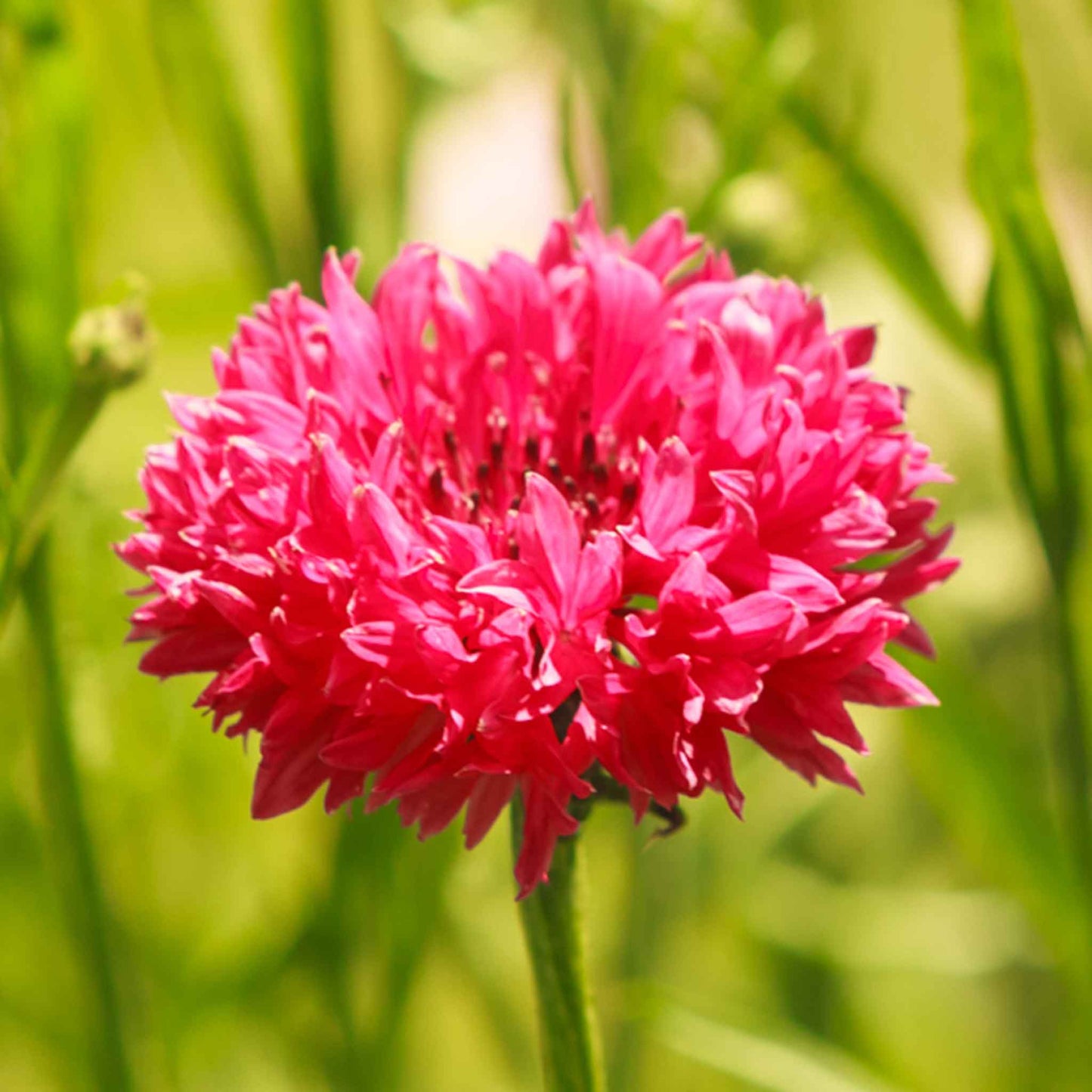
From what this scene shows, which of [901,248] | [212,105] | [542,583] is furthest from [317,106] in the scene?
[542,583]

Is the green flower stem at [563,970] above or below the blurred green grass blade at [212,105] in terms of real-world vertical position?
below

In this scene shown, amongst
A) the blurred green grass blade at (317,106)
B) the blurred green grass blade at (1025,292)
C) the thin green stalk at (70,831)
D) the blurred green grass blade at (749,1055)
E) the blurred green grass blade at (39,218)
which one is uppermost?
the blurred green grass blade at (317,106)

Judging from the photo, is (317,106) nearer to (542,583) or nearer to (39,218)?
(39,218)

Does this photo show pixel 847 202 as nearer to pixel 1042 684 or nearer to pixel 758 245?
pixel 758 245

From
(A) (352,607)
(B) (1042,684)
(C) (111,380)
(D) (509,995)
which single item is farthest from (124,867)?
(B) (1042,684)

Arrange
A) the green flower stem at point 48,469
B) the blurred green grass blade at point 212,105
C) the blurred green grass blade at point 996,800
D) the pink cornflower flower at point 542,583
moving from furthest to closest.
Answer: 1. the blurred green grass blade at point 212,105
2. the blurred green grass blade at point 996,800
3. the green flower stem at point 48,469
4. the pink cornflower flower at point 542,583

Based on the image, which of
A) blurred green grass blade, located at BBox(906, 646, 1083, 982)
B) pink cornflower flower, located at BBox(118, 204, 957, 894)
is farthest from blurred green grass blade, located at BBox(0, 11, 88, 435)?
blurred green grass blade, located at BBox(906, 646, 1083, 982)

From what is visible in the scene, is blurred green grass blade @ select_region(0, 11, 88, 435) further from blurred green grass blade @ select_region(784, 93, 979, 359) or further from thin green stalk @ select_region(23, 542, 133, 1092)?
blurred green grass blade @ select_region(784, 93, 979, 359)

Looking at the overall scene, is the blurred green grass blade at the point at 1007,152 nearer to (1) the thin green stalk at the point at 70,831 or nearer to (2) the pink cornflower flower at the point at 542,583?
(2) the pink cornflower flower at the point at 542,583

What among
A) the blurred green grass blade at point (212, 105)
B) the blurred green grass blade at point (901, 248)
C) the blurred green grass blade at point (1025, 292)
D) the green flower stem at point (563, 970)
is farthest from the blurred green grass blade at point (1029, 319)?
the blurred green grass blade at point (212, 105)
